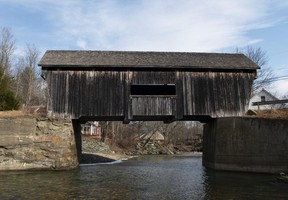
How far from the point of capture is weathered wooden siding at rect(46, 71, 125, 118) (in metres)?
25.3

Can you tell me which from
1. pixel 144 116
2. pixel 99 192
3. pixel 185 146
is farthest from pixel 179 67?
pixel 185 146

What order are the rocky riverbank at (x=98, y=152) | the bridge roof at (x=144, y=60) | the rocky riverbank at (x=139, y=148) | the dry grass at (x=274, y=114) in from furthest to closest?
the rocky riverbank at (x=139, y=148), the rocky riverbank at (x=98, y=152), the bridge roof at (x=144, y=60), the dry grass at (x=274, y=114)

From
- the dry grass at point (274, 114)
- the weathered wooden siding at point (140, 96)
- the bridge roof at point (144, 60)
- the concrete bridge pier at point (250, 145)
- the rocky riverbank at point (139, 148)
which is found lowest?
the rocky riverbank at point (139, 148)

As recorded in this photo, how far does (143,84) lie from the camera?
2559 centimetres

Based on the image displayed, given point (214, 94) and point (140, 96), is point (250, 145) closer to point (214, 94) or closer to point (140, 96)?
point (214, 94)

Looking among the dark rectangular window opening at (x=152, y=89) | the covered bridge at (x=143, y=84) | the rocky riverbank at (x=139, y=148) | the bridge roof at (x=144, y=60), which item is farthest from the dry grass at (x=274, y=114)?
the rocky riverbank at (x=139, y=148)

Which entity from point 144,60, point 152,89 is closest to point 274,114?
point 144,60

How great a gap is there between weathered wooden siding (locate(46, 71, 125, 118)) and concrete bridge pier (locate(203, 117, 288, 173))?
273 inches

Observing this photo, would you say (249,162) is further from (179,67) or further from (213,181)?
(179,67)

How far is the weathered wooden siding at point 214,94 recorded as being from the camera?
2578 cm

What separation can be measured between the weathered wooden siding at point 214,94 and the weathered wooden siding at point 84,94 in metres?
4.47

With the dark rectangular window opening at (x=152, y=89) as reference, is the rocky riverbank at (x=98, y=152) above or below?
below

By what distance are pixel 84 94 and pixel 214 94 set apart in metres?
8.69

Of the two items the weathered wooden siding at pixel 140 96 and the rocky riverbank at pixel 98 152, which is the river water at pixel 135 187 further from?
the rocky riverbank at pixel 98 152
